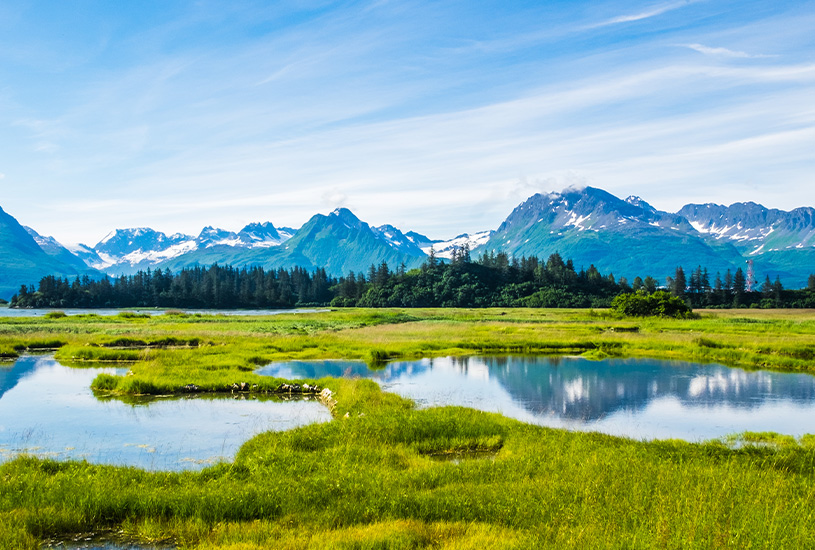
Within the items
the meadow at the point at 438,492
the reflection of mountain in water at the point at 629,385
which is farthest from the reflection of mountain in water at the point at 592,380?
the meadow at the point at 438,492

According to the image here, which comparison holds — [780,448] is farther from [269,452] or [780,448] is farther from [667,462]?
[269,452]

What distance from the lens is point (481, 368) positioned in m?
49.8

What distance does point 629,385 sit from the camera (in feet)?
132

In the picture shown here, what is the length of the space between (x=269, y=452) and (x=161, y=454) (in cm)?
613

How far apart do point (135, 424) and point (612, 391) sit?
29.3 m

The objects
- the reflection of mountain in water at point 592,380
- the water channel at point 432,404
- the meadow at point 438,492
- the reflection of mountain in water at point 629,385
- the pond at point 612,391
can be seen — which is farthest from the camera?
the reflection of mountain in water at point 592,380

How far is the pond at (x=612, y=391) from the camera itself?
28.9 metres

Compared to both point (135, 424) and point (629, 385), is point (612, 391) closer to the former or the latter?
point (629, 385)

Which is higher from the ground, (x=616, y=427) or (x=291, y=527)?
(x=291, y=527)

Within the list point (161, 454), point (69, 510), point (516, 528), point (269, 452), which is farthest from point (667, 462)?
point (161, 454)

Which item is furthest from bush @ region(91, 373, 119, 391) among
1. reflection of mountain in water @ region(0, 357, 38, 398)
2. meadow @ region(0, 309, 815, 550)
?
meadow @ region(0, 309, 815, 550)

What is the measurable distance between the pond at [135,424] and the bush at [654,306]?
92825mm

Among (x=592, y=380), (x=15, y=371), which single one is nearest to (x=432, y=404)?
(x=592, y=380)

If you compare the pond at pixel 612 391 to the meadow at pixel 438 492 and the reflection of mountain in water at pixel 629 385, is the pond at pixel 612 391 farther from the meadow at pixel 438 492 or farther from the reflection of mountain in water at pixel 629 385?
the meadow at pixel 438 492
